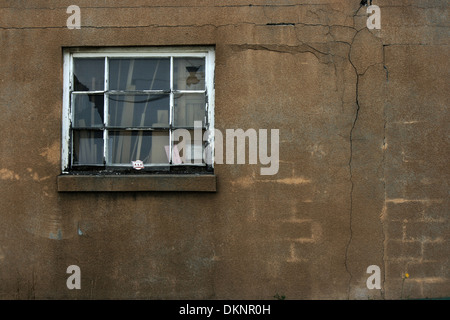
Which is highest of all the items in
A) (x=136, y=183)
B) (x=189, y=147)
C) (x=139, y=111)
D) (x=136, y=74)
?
(x=136, y=74)

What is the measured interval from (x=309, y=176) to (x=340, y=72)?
108 centimetres

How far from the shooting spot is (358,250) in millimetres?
4758

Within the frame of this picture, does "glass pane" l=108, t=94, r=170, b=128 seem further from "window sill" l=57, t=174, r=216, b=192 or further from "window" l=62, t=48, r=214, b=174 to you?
"window sill" l=57, t=174, r=216, b=192

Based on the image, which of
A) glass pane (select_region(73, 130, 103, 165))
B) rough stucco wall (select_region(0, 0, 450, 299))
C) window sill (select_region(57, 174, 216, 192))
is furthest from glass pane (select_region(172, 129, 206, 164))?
glass pane (select_region(73, 130, 103, 165))

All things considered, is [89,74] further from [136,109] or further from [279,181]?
[279,181]

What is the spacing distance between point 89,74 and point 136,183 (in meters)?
1.26

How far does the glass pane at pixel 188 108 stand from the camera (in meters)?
4.95

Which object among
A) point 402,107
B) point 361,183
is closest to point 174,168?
point 361,183

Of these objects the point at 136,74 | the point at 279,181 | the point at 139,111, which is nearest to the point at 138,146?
the point at 139,111

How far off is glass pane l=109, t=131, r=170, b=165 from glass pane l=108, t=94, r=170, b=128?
0.34 feet

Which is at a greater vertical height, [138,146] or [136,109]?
[136,109]

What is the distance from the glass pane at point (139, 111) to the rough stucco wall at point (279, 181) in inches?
22.1

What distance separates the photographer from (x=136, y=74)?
197 inches

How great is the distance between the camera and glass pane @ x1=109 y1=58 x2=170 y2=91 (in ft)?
16.4
